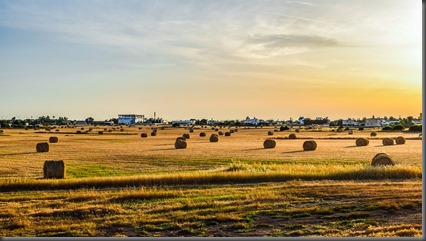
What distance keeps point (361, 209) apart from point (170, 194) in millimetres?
8261

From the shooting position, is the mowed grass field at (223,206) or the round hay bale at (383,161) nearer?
the mowed grass field at (223,206)

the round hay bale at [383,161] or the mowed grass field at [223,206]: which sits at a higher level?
the round hay bale at [383,161]

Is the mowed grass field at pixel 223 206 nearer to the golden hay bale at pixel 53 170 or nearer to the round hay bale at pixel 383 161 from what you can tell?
the golden hay bale at pixel 53 170

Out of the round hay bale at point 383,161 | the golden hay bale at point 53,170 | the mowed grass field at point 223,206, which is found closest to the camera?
the mowed grass field at point 223,206

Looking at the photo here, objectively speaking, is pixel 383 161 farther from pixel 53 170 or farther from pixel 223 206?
pixel 53 170

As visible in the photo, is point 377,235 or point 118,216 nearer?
point 377,235

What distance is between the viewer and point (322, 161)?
40969mm

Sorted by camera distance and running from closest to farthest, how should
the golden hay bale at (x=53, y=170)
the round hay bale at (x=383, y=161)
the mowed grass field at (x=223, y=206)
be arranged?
the mowed grass field at (x=223, y=206)
the golden hay bale at (x=53, y=170)
the round hay bale at (x=383, y=161)

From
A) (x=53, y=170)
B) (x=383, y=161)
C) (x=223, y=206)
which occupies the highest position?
(x=383, y=161)

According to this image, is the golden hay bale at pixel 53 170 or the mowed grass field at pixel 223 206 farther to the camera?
the golden hay bale at pixel 53 170

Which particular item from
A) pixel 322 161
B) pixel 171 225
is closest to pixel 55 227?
pixel 171 225

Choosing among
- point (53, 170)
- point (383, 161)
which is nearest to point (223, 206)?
point (53, 170)

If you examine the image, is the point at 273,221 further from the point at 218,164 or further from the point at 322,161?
the point at 322,161

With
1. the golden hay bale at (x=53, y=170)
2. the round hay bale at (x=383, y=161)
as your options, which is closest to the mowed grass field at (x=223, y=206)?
the golden hay bale at (x=53, y=170)
